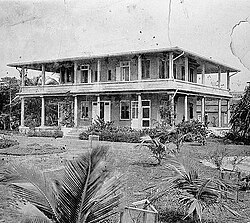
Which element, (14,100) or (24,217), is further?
(14,100)

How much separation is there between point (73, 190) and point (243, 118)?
1394 centimetres

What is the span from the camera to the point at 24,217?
258 centimetres

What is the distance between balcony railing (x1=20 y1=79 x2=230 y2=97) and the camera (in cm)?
1795

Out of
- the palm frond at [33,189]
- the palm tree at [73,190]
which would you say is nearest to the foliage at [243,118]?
the palm tree at [73,190]

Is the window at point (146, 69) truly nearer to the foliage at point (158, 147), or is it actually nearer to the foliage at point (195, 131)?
the foliage at point (195, 131)

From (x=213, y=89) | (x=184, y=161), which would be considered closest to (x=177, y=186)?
(x=184, y=161)

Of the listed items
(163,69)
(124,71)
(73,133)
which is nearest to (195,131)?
(163,69)

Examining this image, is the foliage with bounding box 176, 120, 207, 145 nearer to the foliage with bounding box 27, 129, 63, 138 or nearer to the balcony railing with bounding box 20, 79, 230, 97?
the balcony railing with bounding box 20, 79, 230, 97

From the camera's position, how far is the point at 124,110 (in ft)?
65.4

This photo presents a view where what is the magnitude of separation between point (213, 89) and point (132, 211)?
1937 cm

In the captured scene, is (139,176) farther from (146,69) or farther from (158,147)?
(146,69)

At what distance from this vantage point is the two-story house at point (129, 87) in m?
18.4

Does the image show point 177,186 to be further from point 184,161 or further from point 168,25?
point 168,25

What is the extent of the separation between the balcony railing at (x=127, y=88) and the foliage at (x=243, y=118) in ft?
10.7
